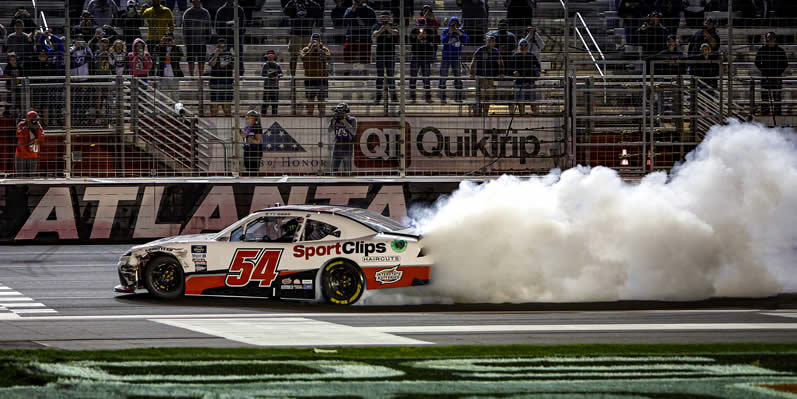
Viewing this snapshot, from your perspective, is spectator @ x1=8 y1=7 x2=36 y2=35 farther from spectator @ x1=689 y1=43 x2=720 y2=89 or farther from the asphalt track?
spectator @ x1=689 y1=43 x2=720 y2=89

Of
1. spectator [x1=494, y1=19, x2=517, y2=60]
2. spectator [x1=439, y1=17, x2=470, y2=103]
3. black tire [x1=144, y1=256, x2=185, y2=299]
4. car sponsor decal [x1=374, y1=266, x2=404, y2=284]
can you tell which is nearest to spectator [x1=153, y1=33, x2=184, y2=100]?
spectator [x1=439, y1=17, x2=470, y2=103]

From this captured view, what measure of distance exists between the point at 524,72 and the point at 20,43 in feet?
30.7

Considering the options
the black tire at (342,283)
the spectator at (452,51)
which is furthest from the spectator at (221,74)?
the black tire at (342,283)

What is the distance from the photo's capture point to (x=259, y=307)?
460 inches

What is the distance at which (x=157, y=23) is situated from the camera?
19172 mm

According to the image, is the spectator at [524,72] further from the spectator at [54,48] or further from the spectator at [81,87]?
the spectator at [54,48]

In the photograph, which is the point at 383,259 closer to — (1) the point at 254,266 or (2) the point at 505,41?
(1) the point at 254,266

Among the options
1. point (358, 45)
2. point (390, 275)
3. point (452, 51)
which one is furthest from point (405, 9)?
point (390, 275)

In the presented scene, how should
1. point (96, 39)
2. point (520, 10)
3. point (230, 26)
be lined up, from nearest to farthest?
1. point (230, 26)
2. point (96, 39)
3. point (520, 10)

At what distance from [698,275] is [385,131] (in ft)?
25.9

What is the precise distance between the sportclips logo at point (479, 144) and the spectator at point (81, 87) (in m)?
6.03

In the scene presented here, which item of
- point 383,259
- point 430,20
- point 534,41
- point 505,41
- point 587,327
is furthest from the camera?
point 430,20

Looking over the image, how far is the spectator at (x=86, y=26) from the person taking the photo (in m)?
19.8

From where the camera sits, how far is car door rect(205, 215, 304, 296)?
38.9ft
